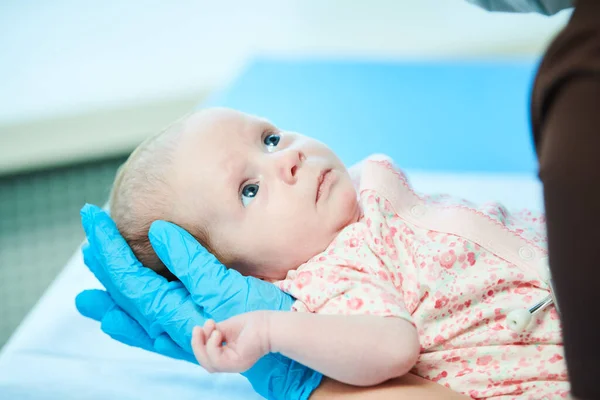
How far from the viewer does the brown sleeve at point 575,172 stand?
50 cm

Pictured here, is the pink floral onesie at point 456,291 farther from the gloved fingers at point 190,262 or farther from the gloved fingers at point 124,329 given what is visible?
the gloved fingers at point 124,329

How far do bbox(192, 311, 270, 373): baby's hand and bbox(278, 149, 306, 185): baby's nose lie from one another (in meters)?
0.24

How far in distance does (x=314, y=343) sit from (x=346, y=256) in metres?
0.18

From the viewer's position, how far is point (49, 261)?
87.1 inches

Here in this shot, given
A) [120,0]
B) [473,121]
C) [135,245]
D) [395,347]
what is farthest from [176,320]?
[120,0]

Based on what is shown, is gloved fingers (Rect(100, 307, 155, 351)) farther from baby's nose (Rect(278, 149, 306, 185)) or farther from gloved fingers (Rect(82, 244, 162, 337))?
baby's nose (Rect(278, 149, 306, 185))

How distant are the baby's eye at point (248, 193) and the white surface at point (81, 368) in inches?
12.4

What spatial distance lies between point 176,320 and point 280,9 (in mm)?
1802

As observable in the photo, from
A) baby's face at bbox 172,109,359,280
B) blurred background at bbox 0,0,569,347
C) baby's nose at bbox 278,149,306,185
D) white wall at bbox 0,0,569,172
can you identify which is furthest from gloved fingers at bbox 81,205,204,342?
white wall at bbox 0,0,569,172

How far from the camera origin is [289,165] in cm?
100

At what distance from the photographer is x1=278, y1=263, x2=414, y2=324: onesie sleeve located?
0.85m

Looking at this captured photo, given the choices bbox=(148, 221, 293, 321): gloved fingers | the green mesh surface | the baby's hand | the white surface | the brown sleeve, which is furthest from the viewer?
the green mesh surface

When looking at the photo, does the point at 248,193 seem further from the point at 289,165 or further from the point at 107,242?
the point at 107,242

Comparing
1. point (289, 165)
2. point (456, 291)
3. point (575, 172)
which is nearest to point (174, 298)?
point (289, 165)
